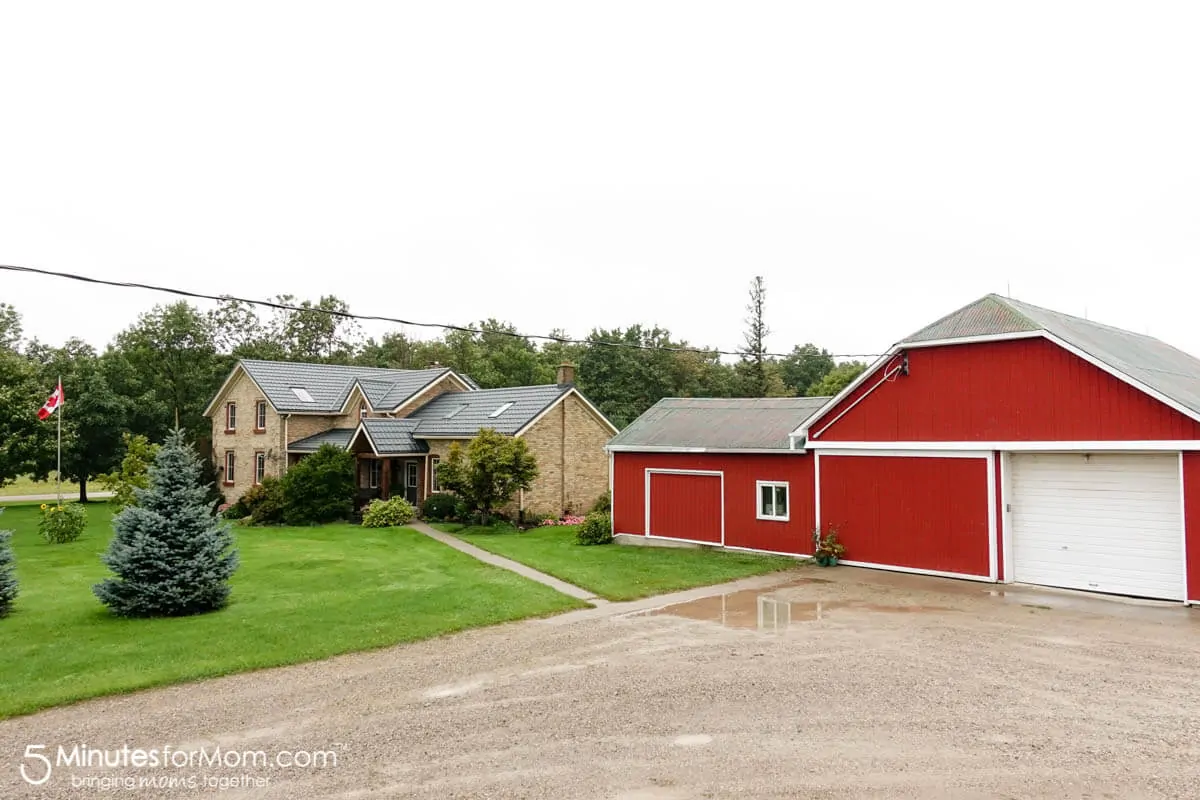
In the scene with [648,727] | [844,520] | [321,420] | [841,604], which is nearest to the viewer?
[648,727]

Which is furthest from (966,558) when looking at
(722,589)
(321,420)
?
(321,420)

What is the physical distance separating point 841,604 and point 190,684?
1012 cm

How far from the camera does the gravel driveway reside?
6152 mm

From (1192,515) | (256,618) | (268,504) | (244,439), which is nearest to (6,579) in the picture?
(256,618)

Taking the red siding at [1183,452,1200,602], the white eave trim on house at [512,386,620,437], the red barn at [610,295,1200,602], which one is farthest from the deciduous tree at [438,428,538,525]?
the red siding at [1183,452,1200,602]

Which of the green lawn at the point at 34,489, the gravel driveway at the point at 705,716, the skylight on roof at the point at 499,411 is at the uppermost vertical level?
the skylight on roof at the point at 499,411

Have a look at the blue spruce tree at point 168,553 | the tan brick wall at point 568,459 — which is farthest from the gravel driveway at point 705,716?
the tan brick wall at point 568,459

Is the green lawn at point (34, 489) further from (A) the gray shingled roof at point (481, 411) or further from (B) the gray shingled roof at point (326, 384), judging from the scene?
(A) the gray shingled roof at point (481, 411)

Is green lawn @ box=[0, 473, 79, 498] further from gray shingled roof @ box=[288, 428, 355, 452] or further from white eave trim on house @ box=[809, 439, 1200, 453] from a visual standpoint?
white eave trim on house @ box=[809, 439, 1200, 453]

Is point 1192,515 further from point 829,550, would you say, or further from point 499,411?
point 499,411

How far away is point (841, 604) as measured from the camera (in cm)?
1308

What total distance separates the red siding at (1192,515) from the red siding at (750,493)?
7.14 m

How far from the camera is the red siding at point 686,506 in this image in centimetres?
1983

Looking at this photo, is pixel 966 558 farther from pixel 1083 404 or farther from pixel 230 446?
pixel 230 446
